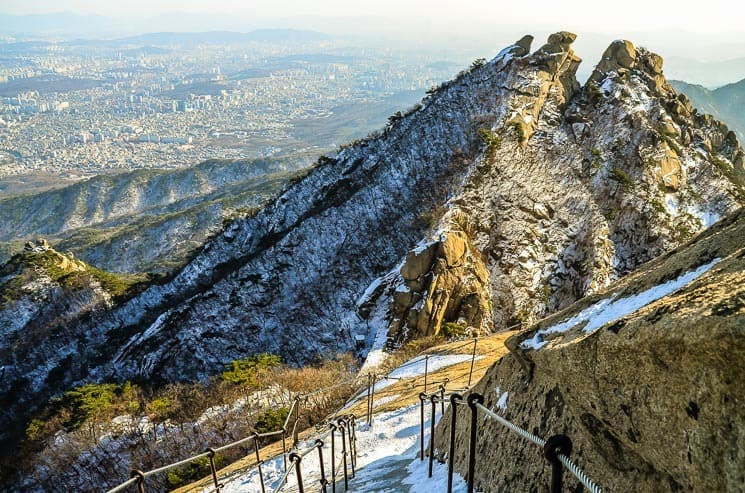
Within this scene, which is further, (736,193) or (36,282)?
(36,282)

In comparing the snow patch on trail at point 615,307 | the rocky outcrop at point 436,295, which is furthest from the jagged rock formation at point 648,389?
the rocky outcrop at point 436,295

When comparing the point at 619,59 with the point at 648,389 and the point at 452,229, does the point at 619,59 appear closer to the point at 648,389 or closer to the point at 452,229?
the point at 452,229

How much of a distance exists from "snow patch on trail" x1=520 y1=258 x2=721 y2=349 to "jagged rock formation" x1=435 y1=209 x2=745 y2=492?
37 mm

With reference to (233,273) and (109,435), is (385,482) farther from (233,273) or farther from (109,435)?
(233,273)

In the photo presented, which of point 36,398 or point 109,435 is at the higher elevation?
point 109,435

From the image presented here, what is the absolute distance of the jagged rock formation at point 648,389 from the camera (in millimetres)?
2631

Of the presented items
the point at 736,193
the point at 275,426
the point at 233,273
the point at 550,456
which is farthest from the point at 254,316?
the point at 736,193

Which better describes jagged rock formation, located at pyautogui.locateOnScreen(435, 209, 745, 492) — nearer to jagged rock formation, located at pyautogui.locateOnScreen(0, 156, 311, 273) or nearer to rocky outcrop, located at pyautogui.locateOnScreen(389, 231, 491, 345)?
rocky outcrop, located at pyautogui.locateOnScreen(389, 231, 491, 345)

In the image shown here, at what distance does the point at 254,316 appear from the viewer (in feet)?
112

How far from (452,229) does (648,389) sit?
85.6ft

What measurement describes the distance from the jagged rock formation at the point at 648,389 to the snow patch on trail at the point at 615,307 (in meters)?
0.04

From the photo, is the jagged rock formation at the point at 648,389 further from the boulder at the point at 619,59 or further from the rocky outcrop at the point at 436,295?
the boulder at the point at 619,59

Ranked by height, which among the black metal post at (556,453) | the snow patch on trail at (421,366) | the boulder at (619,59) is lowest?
the snow patch on trail at (421,366)

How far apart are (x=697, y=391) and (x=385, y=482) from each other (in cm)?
545
